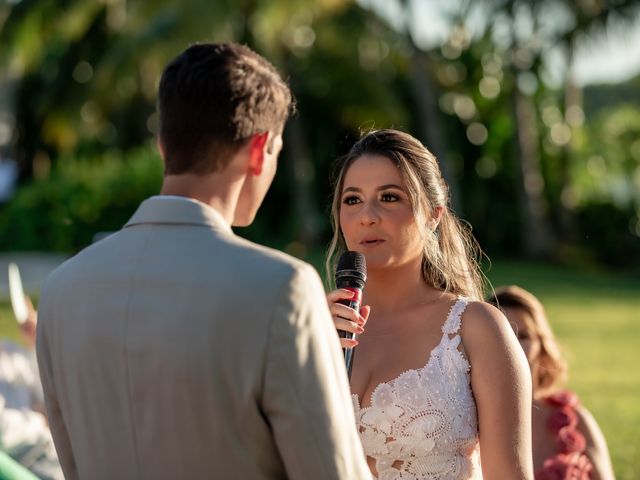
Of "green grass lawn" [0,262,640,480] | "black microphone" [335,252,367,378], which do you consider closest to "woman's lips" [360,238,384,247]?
"black microphone" [335,252,367,378]

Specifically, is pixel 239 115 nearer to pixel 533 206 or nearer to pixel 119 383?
pixel 119 383

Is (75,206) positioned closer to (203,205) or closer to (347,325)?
(347,325)

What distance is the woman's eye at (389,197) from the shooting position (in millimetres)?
3527

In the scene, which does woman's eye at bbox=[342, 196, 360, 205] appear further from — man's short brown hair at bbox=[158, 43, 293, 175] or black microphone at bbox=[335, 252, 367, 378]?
man's short brown hair at bbox=[158, 43, 293, 175]

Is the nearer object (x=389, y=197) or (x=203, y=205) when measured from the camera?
(x=203, y=205)

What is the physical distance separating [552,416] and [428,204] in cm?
192

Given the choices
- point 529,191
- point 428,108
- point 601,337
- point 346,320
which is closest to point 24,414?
point 346,320

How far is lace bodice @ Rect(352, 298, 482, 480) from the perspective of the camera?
327 cm

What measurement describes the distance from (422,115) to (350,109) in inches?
87.3

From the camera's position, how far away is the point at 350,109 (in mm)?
28672

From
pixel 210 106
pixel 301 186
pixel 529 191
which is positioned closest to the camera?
pixel 210 106

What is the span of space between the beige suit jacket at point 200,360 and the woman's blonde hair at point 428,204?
1469mm

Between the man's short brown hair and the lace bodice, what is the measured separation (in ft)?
4.45

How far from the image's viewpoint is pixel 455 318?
3379mm
